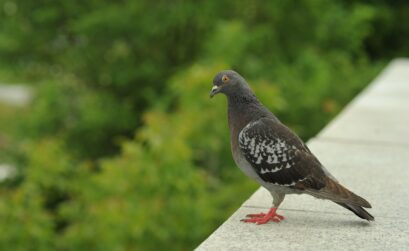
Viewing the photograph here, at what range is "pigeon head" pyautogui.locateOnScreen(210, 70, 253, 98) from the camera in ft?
14.2

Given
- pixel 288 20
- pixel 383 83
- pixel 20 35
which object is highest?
pixel 20 35

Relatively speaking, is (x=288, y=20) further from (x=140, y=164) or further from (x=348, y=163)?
(x=348, y=163)

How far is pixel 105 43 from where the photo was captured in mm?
13844

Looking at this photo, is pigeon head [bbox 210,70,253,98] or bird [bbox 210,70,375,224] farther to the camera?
pigeon head [bbox 210,70,253,98]

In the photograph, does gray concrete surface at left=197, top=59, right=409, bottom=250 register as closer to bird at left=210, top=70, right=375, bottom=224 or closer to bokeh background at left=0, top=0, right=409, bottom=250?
bird at left=210, top=70, right=375, bottom=224

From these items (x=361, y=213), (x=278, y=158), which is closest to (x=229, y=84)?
(x=278, y=158)

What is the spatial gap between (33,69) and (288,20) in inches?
193

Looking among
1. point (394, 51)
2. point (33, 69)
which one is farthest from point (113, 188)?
point (394, 51)

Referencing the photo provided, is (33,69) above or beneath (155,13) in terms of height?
above

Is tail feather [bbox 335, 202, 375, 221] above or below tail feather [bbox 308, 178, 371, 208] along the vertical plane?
below

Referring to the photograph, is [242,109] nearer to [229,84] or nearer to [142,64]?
[229,84]

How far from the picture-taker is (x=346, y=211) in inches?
178

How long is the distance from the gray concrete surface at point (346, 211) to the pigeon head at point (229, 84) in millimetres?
714

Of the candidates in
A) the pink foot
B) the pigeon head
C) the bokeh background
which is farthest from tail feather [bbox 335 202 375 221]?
the bokeh background
